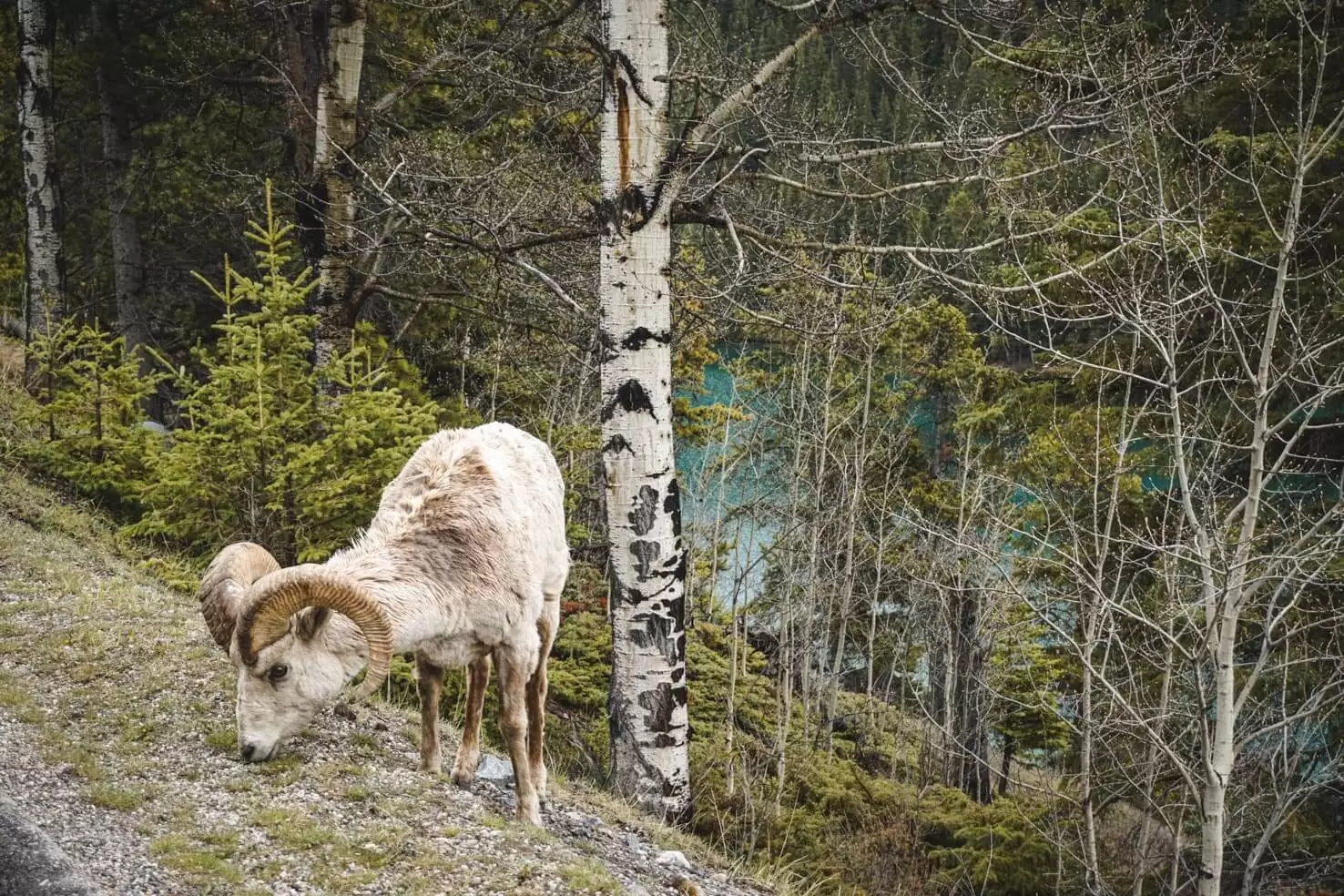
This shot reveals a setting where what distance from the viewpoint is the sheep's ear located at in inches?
197

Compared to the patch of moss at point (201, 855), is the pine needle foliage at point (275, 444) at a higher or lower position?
higher

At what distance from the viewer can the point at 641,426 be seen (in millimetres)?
7547

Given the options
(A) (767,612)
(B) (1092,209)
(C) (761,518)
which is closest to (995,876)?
(B) (1092,209)

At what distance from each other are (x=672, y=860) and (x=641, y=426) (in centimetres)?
290

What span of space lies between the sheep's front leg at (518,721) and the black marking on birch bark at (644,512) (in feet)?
6.54

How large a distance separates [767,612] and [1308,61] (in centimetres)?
1438

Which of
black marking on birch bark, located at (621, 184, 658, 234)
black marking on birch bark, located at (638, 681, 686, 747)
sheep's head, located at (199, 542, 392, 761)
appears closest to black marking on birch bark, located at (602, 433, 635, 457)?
black marking on birch bark, located at (621, 184, 658, 234)

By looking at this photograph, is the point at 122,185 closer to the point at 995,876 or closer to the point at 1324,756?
the point at 995,876

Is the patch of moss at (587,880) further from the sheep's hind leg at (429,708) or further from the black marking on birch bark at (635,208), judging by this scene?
the black marking on birch bark at (635,208)

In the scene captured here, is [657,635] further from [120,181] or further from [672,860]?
[120,181]

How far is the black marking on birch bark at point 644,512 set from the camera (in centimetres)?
758

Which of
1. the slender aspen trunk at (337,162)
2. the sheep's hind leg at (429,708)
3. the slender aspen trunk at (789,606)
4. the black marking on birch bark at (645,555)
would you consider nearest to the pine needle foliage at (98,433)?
the slender aspen trunk at (337,162)

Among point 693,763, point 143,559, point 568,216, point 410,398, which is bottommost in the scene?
point 693,763

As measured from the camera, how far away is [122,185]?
48.9ft
